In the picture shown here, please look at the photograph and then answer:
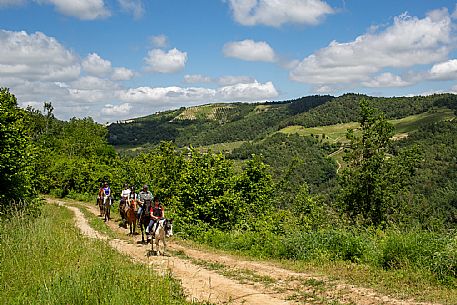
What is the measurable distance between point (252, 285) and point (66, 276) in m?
4.23

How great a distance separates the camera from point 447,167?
96188 mm

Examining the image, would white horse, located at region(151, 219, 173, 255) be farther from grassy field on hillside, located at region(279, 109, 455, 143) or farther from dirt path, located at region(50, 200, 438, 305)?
grassy field on hillside, located at region(279, 109, 455, 143)

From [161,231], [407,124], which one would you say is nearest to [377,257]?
[161,231]

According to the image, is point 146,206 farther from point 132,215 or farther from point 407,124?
point 407,124

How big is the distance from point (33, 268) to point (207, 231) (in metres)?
9.93

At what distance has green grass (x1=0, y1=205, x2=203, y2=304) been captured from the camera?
6961mm

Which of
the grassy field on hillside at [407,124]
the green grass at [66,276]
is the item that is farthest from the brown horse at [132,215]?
the grassy field on hillside at [407,124]

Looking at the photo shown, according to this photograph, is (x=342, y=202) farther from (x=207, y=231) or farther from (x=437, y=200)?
(x=437, y=200)

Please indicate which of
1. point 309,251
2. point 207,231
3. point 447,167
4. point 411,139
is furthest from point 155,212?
point 411,139

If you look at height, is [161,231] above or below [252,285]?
above

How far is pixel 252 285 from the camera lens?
9.66 m

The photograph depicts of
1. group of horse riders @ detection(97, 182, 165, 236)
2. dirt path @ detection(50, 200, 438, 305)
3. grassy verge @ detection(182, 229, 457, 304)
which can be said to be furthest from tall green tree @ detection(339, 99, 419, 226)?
dirt path @ detection(50, 200, 438, 305)

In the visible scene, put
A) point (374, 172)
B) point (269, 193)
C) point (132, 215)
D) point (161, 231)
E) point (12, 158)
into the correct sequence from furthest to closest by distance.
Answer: point (374, 172)
point (269, 193)
point (132, 215)
point (12, 158)
point (161, 231)

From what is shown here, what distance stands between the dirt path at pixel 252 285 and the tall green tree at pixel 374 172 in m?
18.2
